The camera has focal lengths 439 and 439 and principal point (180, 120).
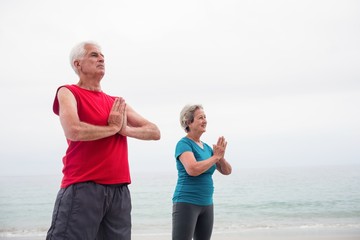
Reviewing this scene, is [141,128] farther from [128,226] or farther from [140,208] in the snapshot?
[140,208]

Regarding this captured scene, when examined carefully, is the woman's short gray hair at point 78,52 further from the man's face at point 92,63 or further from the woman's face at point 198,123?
the woman's face at point 198,123

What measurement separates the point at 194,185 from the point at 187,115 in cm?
49

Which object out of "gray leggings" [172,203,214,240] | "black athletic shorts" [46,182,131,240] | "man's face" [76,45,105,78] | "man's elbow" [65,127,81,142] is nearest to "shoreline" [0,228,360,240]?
"gray leggings" [172,203,214,240]

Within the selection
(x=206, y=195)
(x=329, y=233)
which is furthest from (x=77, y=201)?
(x=329, y=233)

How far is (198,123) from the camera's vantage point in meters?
2.91

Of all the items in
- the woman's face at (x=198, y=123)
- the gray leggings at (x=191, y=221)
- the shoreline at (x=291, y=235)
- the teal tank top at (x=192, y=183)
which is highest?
the woman's face at (x=198, y=123)

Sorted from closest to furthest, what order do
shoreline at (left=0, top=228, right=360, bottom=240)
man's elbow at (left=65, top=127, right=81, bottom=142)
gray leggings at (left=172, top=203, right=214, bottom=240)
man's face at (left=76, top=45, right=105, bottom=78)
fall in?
man's elbow at (left=65, top=127, right=81, bottom=142)
man's face at (left=76, top=45, right=105, bottom=78)
gray leggings at (left=172, top=203, right=214, bottom=240)
shoreline at (left=0, top=228, right=360, bottom=240)

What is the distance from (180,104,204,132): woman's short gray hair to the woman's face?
2 centimetres

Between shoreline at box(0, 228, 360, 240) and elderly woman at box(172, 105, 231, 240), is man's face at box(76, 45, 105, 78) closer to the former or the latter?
elderly woman at box(172, 105, 231, 240)

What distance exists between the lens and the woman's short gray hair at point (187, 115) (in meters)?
2.93

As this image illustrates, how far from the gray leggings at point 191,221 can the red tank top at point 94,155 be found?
0.85 m

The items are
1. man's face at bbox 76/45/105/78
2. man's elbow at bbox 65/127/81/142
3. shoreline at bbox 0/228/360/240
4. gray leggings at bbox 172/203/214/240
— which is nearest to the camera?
man's elbow at bbox 65/127/81/142

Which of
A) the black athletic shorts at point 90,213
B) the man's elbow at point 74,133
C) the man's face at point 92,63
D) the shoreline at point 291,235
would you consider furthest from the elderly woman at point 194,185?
the shoreline at point 291,235

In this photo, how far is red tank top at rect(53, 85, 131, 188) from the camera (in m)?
1.79
